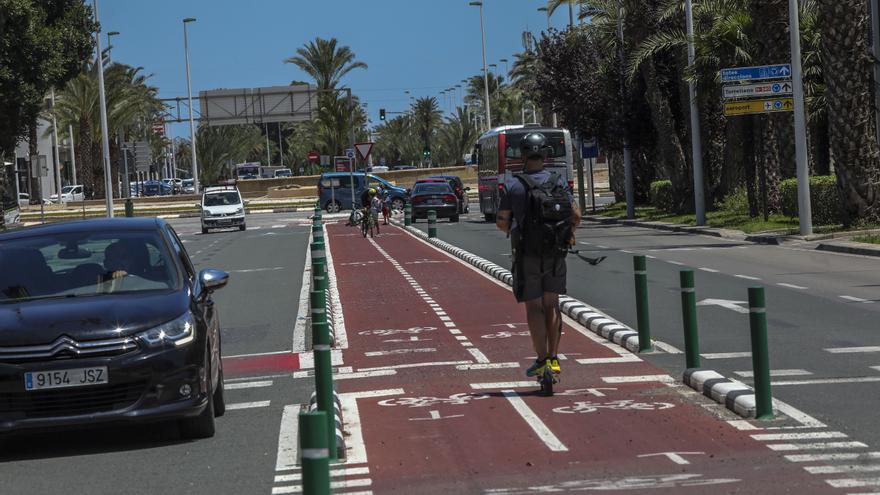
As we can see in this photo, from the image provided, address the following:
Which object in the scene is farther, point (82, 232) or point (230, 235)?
point (230, 235)

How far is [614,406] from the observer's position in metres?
9.79

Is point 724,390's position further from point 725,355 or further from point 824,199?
point 824,199

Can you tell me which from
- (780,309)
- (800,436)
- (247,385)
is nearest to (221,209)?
(780,309)

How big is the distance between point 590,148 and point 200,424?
4303cm

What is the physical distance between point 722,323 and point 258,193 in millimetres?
79283

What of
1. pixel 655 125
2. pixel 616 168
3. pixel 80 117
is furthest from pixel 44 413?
pixel 80 117

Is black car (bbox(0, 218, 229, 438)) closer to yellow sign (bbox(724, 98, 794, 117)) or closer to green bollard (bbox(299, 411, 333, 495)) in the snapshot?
green bollard (bbox(299, 411, 333, 495))

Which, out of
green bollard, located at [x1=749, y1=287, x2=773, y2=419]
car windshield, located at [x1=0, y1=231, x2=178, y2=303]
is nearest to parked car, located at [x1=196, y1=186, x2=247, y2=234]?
car windshield, located at [x1=0, y1=231, x2=178, y2=303]

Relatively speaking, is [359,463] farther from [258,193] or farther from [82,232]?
[258,193]

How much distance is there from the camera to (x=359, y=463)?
26.8 ft

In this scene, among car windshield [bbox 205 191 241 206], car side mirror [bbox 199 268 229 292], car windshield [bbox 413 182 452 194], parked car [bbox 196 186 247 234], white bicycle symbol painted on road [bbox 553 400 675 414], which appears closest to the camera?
white bicycle symbol painted on road [bbox 553 400 675 414]

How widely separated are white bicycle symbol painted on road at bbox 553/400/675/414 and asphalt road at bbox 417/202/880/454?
38.4 inches

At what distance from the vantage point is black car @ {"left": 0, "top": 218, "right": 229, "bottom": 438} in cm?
860

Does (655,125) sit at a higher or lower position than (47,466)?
higher
